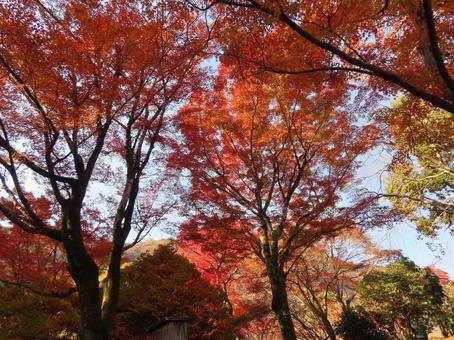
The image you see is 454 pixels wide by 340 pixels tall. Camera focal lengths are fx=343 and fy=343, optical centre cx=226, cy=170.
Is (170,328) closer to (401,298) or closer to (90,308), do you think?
(90,308)

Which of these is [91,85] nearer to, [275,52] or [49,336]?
[275,52]

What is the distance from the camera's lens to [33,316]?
8.37 metres

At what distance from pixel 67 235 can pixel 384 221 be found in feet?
28.4

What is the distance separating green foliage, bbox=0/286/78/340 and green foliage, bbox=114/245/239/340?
4.43 ft

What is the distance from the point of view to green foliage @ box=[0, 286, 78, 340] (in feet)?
26.5

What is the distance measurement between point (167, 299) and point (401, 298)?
40.2 ft

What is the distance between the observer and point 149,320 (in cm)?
937

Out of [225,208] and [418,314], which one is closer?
[225,208]

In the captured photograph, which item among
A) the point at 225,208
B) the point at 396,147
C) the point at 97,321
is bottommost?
the point at 97,321

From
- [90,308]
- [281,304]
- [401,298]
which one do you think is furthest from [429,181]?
[90,308]

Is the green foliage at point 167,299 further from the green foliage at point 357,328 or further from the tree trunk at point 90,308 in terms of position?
the green foliage at point 357,328

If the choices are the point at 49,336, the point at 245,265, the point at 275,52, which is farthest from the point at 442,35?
the point at 245,265

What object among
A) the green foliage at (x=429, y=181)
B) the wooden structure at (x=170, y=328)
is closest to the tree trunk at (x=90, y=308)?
the wooden structure at (x=170, y=328)

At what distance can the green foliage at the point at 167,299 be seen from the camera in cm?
931
